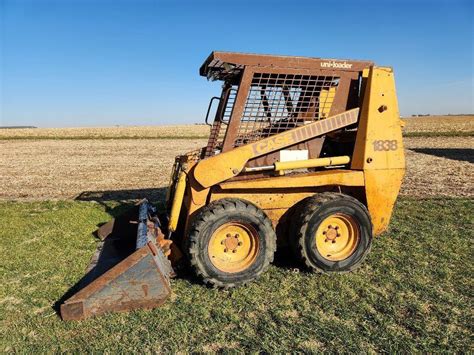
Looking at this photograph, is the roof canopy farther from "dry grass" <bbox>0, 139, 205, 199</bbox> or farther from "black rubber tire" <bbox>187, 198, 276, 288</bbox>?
"dry grass" <bbox>0, 139, 205, 199</bbox>

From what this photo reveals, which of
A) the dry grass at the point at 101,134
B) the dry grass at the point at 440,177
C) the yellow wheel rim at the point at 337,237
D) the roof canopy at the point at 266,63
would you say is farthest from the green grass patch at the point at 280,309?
the dry grass at the point at 101,134

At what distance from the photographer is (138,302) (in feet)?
12.5

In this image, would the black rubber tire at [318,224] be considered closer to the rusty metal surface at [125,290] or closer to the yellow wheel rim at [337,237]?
the yellow wheel rim at [337,237]

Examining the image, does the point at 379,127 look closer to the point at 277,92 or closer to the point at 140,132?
the point at 277,92

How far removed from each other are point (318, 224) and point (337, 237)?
410 mm

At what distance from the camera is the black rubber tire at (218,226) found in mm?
4266

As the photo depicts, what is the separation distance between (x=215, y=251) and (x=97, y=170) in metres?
11.4

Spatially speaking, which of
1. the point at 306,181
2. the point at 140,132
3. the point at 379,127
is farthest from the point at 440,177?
the point at 140,132

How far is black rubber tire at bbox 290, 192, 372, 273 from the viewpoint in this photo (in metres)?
4.55

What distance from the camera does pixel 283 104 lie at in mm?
4926

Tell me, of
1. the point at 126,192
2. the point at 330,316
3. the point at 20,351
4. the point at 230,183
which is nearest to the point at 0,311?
the point at 20,351

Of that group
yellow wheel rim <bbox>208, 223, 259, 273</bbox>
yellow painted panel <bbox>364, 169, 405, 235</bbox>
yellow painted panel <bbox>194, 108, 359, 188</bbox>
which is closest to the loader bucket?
yellow wheel rim <bbox>208, 223, 259, 273</bbox>

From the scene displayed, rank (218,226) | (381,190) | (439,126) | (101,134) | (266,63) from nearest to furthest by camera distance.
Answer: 1. (218,226)
2. (266,63)
3. (381,190)
4. (101,134)
5. (439,126)

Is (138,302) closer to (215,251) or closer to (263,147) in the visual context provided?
(215,251)
